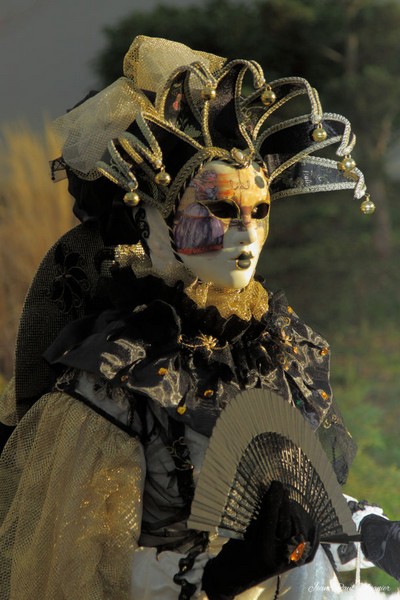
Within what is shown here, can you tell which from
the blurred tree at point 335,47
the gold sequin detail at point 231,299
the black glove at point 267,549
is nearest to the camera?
the black glove at point 267,549

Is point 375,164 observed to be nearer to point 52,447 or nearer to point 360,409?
point 360,409

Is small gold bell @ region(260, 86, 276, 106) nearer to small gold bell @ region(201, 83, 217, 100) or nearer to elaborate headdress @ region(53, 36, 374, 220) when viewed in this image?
elaborate headdress @ region(53, 36, 374, 220)

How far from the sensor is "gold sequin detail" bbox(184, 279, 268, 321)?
187 centimetres

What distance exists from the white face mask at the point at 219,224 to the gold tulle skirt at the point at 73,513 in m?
0.34

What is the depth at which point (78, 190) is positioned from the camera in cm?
Answer: 201

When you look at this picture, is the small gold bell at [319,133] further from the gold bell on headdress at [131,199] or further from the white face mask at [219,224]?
the gold bell on headdress at [131,199]

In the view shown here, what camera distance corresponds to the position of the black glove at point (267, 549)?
1.64 meters

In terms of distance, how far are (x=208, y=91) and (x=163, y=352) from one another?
1.57ft

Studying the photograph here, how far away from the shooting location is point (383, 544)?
6.39 feet

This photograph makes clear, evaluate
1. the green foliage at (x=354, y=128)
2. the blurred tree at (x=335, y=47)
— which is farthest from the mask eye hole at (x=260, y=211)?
the blurred tree at (x=335, y=47)

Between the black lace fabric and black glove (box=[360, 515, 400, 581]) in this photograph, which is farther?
black glove (box=[360, 515, 400, 581])

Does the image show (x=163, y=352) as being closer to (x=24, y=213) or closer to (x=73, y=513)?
(x=73, y=513)

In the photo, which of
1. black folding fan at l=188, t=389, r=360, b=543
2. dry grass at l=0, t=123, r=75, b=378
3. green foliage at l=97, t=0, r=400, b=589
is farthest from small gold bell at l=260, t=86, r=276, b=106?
green foliage at l=97, t=0, r=400, b=589

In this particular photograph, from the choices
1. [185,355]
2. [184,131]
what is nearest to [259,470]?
[185,355]
